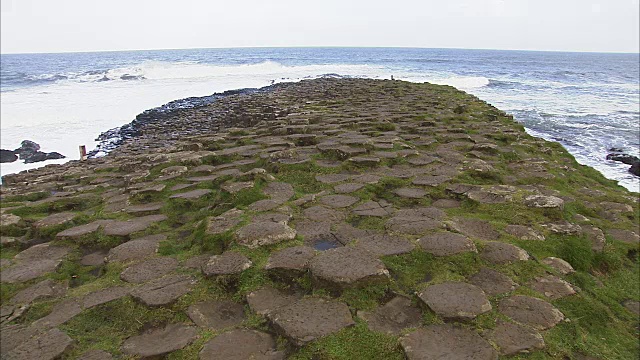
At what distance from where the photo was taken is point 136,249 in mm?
2992

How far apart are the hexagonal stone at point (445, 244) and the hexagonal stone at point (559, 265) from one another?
52 centimetres

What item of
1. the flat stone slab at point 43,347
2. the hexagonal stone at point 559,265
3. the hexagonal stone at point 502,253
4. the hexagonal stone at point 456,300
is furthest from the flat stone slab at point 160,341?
the hexagonal stone at point 559,265

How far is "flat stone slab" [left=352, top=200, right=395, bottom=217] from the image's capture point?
336 cm

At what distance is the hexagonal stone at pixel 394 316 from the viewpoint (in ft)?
6.65

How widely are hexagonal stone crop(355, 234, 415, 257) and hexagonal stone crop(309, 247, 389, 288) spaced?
0.12 meters

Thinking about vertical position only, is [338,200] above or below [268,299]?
above

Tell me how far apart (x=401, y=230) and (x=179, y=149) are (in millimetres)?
4528

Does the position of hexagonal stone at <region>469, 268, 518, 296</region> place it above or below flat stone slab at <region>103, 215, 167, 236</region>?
above

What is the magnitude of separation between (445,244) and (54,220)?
3.31 metres

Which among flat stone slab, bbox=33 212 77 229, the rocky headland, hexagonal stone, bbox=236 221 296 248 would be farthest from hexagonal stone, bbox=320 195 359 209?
Result: flat stone slab, bbox=33 212 77 229

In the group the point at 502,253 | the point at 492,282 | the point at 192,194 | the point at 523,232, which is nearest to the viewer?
the point at 492,282

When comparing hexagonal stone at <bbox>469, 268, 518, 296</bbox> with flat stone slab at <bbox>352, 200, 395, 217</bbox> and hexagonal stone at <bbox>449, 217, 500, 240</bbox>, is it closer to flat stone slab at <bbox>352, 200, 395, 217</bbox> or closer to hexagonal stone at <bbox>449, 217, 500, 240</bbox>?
hexagonal stone at <bbox>449, 217, 500, 240</bbox>

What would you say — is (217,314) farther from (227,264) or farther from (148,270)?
(148,270)

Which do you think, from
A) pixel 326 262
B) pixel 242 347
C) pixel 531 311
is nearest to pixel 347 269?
pixel 326 262
